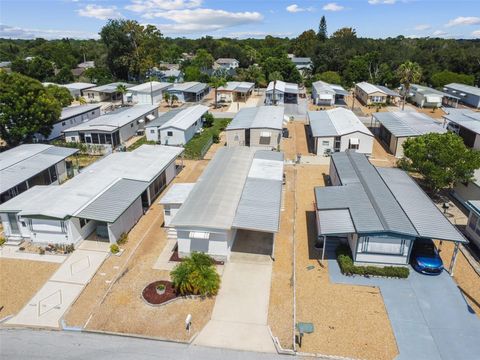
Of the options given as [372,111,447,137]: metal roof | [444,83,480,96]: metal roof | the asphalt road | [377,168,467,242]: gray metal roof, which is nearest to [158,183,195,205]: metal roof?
the asphalt road

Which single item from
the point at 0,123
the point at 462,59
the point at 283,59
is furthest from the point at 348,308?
the point at 462,59

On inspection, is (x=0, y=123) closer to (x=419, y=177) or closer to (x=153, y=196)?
(x=153, y=196)

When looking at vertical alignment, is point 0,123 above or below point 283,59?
below

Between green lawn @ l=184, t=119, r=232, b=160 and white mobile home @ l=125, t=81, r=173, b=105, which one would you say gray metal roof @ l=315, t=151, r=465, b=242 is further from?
white mobile home @ l=125, t=81, r=173, b=105

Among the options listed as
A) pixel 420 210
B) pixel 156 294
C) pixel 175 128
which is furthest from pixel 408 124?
pixel 156 294

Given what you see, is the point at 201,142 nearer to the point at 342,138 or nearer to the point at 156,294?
the point at 342,138

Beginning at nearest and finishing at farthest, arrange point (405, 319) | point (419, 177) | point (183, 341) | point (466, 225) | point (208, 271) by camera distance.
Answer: point (183, 341) → point (405, 319) → point (208, 271) → point (466, 225) → point (419, 177)
